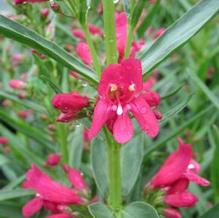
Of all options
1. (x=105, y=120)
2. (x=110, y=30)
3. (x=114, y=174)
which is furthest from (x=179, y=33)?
(x=114, y=174)

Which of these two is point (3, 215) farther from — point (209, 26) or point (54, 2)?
Result: point (209, 26)

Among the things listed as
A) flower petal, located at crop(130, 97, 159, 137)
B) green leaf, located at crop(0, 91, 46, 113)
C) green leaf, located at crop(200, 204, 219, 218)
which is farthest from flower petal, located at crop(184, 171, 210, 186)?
green leaf, located at crop(0, 91, 46, 113)

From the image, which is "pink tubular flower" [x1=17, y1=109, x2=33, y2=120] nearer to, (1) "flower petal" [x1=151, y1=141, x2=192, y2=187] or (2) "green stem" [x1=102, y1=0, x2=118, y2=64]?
(1) "flower petal" [x1=151, y1=141, x2=192, y2=187]

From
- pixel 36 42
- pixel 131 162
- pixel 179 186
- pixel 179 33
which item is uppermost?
pixel 36 42

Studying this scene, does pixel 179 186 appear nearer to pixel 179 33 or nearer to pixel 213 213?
pixel 213 213

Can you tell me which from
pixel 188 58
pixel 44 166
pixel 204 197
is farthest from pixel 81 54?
pixel 188 58
